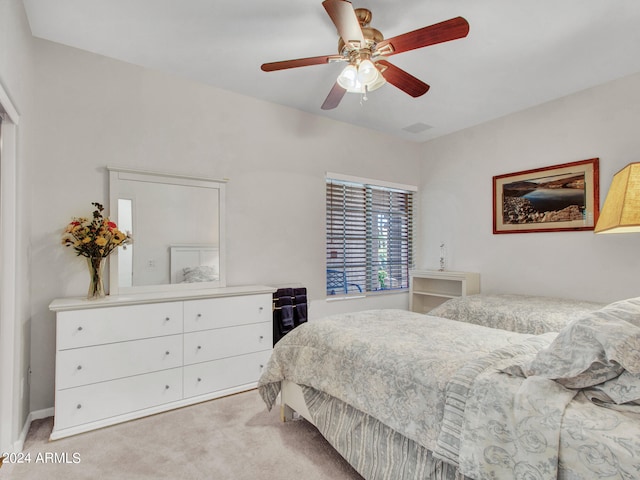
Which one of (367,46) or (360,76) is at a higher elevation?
(367,46)

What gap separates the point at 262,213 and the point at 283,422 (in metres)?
1.94

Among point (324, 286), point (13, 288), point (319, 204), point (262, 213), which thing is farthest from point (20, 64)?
point (324, 286)

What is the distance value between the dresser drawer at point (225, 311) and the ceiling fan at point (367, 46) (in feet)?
5.92

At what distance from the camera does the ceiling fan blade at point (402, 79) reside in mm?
2219

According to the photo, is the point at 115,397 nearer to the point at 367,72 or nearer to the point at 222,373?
the point at 222,373

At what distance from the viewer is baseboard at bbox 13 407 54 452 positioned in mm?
1999

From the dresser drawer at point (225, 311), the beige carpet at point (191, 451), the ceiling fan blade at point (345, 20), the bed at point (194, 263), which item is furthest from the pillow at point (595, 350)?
the bed at point (194, 263)

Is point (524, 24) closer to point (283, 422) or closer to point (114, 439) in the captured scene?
point (283, 422)

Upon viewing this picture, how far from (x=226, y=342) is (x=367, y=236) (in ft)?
7.52

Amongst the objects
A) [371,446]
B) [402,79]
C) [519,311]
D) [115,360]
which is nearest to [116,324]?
[115,360]

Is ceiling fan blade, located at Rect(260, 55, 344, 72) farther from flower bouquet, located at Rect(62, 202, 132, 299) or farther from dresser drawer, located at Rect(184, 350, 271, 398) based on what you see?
dresser drawer, located at Rect(184, 350, 271, 398)

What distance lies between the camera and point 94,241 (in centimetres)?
243

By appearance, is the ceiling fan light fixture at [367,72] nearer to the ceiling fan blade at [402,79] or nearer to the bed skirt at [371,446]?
the ceiling fan blade at [402,79]

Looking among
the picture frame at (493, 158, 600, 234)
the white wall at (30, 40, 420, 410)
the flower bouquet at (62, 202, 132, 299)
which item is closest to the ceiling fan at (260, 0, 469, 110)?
the white wall at (30, 40, 420, 410)
